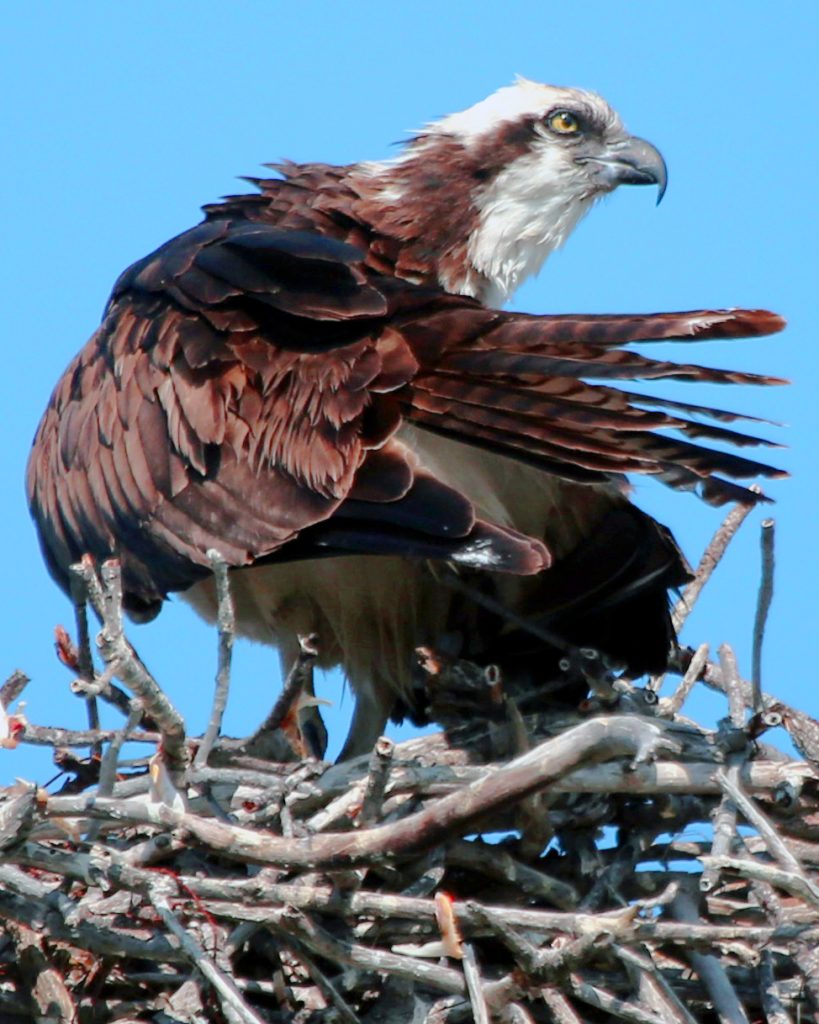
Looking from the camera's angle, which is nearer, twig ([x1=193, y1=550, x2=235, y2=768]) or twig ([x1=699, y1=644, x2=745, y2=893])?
twig ([x1=193, y1=550, x2=235, y2=768])

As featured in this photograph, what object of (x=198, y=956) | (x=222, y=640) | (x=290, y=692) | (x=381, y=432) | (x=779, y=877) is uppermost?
(x=381, y=432)

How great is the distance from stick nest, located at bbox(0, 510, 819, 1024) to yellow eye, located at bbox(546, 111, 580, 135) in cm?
222

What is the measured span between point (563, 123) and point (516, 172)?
1.08 ft

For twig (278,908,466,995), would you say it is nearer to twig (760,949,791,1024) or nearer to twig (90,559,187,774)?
twig (90,559,187,774)

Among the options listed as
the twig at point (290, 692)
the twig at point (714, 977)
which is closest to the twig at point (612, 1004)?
the twig at point (714, 977)

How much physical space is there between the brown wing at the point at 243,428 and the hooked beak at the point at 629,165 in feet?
4.90

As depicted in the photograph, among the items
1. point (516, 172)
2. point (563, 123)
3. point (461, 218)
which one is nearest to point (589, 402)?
point (461, 218)

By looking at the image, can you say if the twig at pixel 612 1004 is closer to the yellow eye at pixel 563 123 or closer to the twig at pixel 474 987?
the twig at pixel 474 987

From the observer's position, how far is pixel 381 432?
4.32 metres

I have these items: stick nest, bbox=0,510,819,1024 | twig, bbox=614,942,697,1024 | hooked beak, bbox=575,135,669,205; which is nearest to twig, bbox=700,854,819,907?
stick nest, bbox=0,510,819,1024

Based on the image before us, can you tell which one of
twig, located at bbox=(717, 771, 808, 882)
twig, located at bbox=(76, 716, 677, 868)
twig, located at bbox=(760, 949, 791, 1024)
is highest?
twig, located at bbox=(76, 716, 677, 868)

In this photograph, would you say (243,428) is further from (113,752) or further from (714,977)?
(714,977)

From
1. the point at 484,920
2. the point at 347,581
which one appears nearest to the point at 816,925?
the point at 484,920

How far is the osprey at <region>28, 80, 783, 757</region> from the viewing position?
4.16m
